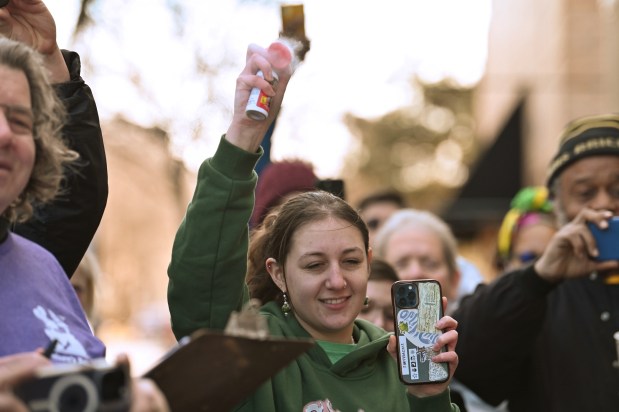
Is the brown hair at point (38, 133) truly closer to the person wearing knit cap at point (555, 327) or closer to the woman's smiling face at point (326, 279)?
the woman's smiling face at point (326, 279)

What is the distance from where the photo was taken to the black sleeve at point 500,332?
3.59 meters

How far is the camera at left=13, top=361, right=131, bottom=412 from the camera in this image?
5.13 feet

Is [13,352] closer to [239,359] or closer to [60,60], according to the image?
[239,359]

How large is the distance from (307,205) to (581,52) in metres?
15.8

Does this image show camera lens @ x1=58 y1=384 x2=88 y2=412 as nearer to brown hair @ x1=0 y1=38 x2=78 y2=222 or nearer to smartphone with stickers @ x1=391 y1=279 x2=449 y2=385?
brown hair @ x1=0 y1=38 x2=78 y2=222

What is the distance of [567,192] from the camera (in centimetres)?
404

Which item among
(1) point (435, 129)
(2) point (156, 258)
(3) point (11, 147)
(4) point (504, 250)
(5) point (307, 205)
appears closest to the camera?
(3) point (11, 147)

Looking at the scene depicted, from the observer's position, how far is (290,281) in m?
2.91

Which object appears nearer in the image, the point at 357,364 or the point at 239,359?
the point at 239,359

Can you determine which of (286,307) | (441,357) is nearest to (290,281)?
(286,307)

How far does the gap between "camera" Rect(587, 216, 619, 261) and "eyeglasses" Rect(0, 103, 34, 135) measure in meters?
2.28

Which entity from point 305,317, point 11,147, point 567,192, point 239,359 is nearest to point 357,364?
point 305,317

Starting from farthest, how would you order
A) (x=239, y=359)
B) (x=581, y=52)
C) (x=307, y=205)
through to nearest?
(x=581, y=52), (x=307, y=205), (x=239, y=359)

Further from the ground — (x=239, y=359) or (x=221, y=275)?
(x=221, y=275)
